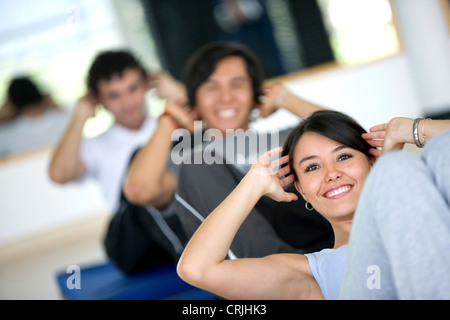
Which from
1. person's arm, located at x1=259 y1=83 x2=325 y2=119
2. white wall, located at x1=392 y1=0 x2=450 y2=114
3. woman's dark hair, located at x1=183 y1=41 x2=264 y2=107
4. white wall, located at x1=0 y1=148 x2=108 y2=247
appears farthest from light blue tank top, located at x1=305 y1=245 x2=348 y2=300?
white wall, located at x1=0 y1=148 x2=108 y2=247

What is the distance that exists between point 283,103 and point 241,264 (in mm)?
563

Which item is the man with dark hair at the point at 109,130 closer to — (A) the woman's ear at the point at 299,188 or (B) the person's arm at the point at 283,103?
(B) the person's arm at the point at 283,103

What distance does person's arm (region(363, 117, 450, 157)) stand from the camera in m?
0.93

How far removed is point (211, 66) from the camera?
1.57 metres

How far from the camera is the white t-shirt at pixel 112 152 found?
2141 mm

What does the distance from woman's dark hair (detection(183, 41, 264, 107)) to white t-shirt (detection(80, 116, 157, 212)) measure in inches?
21.7

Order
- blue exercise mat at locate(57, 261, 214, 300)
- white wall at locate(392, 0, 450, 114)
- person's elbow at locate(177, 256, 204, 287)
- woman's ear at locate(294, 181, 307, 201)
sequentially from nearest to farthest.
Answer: person's elbow at locate(177, 256, 204, 287)
woman's ear at locate(294, 181, 307, 201)
blue exercise mat at locate(57, 261, 214, 300)
white wall at locate(392, 0, 450, 114)

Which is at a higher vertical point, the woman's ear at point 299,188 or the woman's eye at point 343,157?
the woman's eye at point 343,157

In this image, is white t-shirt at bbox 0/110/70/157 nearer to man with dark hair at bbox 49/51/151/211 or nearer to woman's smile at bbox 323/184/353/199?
man with dark hair at bbox 49/51/151/211

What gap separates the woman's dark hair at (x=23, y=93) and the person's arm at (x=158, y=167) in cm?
271

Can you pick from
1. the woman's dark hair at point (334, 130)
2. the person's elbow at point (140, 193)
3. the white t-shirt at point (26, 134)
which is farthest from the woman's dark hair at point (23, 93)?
the woman's dark hair at point (334, 130)

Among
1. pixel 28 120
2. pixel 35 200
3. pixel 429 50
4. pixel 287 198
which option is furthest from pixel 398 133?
pixel 28 120
